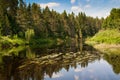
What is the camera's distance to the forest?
84438 millimetres

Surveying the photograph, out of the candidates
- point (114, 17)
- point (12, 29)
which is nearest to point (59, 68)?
point (12, 29)

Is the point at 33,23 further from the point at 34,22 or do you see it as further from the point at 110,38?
the point at 110,38

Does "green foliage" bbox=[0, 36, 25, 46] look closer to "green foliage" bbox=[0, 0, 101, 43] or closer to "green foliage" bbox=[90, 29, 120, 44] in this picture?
"green foliage" bbox=[0, 0, 101, 43]

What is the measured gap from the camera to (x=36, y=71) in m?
32.4

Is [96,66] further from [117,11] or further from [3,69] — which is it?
[117,11]

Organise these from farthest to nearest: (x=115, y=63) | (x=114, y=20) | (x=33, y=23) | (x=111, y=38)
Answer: (x=33, y=23)
(x=114, y=20)
(x=111, y=38)
(x=115, y=63)

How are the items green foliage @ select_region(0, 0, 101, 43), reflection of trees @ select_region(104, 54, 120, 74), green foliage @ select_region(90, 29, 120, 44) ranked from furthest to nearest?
green foliage @ select_region(0, 0, 101, 43), green foliage @ select_region(90, 29, 120, 44), reflection of trees @ select_region(104, 54, 120, 74)

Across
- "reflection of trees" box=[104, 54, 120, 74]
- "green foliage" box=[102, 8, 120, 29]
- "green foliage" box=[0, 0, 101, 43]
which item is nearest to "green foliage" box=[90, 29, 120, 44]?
"green foliage" box=[102, 8, 120, 29]

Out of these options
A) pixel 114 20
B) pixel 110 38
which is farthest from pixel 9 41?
pixel 114 20

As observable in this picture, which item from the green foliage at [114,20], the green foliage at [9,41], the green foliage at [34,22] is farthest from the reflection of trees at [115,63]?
the green foliage at [114,20]

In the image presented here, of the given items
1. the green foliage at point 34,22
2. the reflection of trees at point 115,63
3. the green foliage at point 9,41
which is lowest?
the reflection of trees at point 115,63

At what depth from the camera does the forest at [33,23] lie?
84438mm

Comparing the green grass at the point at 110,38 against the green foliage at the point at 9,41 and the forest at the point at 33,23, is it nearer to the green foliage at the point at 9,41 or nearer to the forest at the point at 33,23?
the forest at the point at 33,23

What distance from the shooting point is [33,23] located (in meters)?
109
